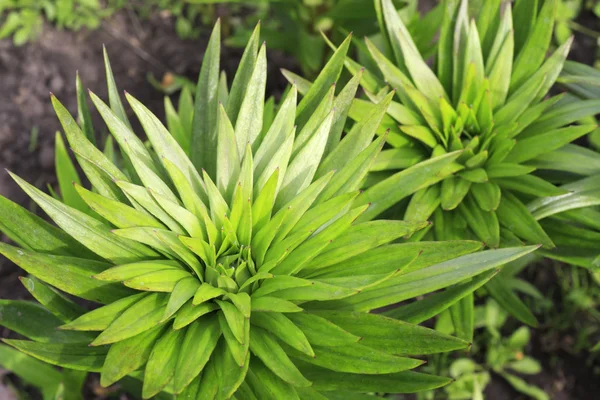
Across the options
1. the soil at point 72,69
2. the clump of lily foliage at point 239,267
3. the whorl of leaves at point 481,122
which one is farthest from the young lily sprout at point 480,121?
the soil at point 72,69

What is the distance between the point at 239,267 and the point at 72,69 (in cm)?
262

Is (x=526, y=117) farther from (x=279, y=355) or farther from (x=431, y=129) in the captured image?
(x=279, y=355)

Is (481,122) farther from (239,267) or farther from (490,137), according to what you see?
(239,267)

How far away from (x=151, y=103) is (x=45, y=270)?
2.33 metres

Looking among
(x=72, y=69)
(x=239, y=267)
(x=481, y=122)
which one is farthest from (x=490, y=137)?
(x=72, y=69)

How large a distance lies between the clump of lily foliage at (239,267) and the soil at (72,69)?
72.8 inches

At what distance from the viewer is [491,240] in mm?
1585

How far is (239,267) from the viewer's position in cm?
129

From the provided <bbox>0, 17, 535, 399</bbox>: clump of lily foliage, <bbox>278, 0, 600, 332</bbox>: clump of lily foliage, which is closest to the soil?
<bbox>278, 0, 600, 332</bbox>: clump of lily foliage

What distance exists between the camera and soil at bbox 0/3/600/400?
3135 mm

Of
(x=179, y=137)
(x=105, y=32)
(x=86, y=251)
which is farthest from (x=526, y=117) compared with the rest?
(x=105, y=32)

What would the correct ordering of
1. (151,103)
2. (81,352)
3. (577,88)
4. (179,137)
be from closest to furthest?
(81,352) → (577,88) → (179,137) → (151,103)

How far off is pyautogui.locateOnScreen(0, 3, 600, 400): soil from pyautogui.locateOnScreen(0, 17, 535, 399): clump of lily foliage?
1849 mm

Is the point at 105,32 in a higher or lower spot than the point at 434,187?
higher
